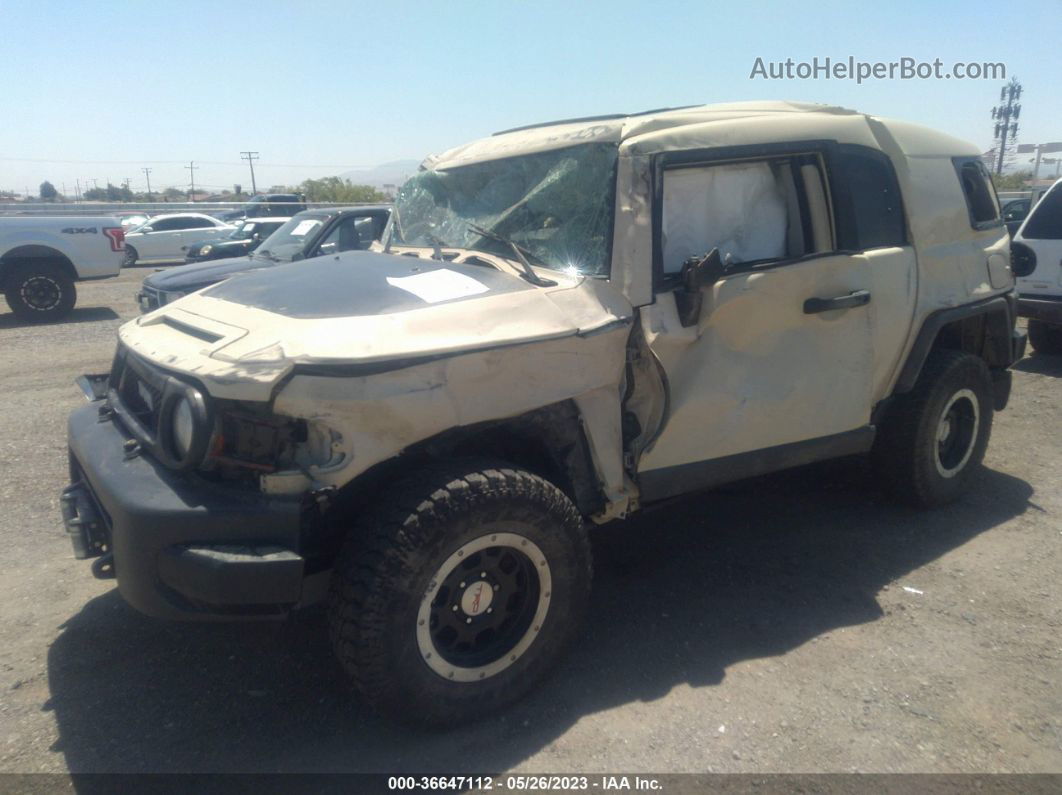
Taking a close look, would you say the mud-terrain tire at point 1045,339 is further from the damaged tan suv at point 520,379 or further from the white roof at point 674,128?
the white roof at point 674,128

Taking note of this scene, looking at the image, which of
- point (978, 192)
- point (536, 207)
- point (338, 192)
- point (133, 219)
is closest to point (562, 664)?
point (536, 207)

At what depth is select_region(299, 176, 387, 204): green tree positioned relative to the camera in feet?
143

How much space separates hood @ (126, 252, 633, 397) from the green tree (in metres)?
39.3

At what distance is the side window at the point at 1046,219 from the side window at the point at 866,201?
500cm

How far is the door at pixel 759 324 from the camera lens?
11.5ft

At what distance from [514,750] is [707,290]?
190 cm

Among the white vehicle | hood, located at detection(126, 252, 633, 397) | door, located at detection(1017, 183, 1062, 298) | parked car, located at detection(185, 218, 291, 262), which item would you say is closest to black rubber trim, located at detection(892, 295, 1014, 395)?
hood, located at detection(126, 252, 633, 397)

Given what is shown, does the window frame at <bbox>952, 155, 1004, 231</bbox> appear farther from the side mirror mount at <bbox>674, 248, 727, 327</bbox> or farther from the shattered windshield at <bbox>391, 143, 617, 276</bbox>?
the shattered windshield at <bbox>391, 143, 617, 276</bbox>

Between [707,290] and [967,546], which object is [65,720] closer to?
[707,290]

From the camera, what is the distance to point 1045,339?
907cm

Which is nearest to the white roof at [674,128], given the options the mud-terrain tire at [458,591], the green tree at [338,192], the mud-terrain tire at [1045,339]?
the mud-terrain tire at [458,591]

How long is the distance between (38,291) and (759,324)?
1191 cm

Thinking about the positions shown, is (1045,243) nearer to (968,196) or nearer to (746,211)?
(968,196)

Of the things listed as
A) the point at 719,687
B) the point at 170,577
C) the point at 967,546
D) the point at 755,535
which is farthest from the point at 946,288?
the point at 170,577
